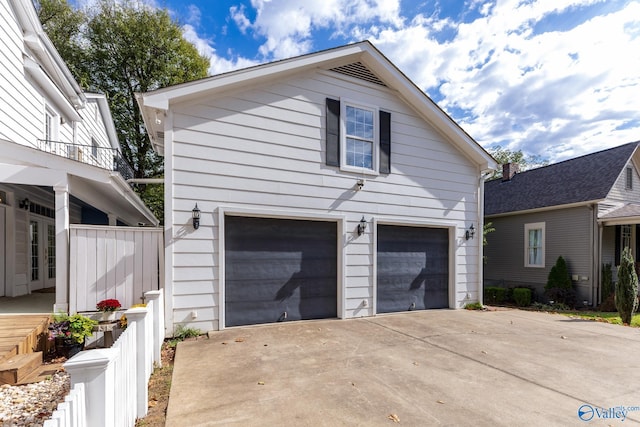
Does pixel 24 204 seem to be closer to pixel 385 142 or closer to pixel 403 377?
pixel 385 142

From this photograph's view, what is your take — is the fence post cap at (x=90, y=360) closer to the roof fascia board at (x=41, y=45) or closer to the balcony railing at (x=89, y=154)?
the balcony railing at (x=89, y=154)

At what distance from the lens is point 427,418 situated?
9.13ft

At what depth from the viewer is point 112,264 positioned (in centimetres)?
515

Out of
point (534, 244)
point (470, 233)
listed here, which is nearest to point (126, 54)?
point (470, 233)

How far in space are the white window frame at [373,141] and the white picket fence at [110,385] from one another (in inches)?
→ 200

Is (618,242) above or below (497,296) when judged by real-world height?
above

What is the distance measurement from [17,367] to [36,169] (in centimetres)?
311

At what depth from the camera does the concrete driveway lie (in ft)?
9.29

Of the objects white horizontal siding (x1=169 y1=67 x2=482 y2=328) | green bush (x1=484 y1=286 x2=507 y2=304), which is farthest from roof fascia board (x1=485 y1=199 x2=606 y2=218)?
white horizontal siding (x1=169 y1=67 x2=482 y2=328)

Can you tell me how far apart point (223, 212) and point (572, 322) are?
27.4 ft

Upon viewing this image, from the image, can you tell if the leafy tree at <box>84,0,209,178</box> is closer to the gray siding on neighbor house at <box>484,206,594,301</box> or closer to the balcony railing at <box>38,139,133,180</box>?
the balcony railing at <box>38,139,133,180</box>

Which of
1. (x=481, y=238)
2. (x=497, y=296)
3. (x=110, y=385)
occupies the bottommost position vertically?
(x=497, y=296)

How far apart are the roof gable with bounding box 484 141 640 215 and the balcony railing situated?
15225 mm

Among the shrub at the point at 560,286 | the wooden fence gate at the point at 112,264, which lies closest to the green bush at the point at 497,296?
the shrub at the point at 560,286
